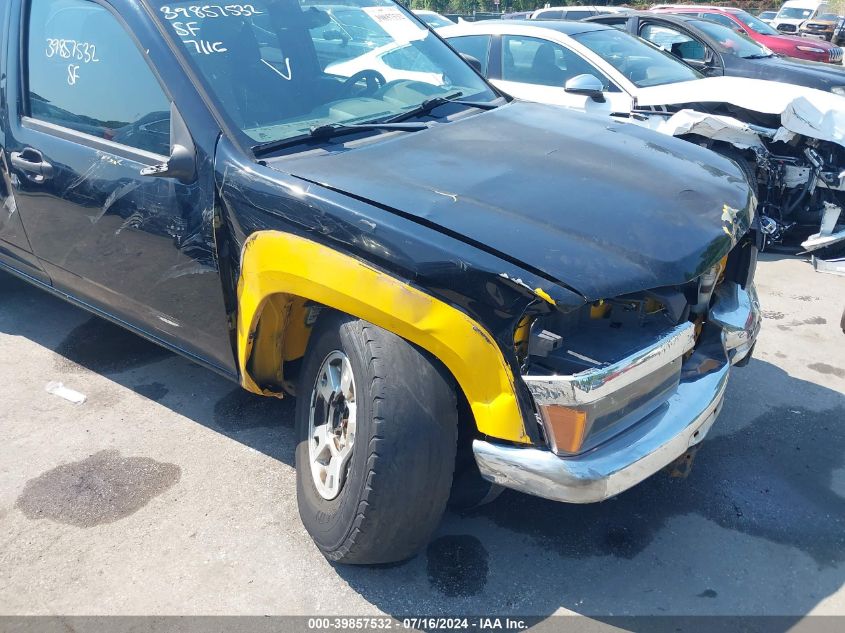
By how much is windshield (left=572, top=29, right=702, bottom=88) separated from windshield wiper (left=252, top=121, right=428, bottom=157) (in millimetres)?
4208

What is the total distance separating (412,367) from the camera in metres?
2.35

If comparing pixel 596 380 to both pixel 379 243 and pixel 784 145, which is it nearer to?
pixel 379 243

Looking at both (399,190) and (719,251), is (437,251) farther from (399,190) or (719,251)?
(719,251)

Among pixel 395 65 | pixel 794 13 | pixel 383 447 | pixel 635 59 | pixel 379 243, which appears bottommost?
pixel 794 13

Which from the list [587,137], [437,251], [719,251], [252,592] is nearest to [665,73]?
[587,137]

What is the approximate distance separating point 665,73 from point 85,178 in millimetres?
5507

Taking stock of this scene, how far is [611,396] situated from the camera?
226cm

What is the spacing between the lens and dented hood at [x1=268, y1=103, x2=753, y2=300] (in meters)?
2.29

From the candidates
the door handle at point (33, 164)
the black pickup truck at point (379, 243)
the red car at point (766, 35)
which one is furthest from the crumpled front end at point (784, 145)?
A: the red car at point (766, 35)

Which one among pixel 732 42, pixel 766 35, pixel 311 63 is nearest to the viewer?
pixel 311 63

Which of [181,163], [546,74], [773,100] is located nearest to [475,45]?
[546,74]

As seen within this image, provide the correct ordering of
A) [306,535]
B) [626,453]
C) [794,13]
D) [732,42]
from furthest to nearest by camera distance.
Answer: [794,13]
[732,42]
[306,535]
[626,453]

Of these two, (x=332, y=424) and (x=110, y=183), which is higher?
(x=110, y=183)

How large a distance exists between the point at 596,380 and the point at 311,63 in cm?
194
